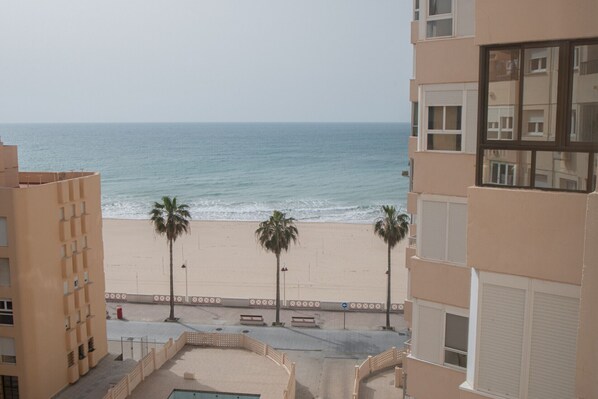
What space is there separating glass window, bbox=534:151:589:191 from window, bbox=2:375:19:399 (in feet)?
79.4

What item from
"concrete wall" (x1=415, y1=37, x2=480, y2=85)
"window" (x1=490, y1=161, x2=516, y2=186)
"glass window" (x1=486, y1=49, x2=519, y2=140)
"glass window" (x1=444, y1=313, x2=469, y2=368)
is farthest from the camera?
"concrete wall" (x1=415, y1=37, x2=480, y2=85)

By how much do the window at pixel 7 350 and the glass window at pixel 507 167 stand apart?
2289cm

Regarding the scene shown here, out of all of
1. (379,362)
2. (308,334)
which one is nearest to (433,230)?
(379,362)

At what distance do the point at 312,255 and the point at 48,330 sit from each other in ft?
110

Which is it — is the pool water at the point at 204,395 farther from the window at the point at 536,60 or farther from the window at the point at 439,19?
the window at the point at 536,60

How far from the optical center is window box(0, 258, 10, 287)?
2406cm

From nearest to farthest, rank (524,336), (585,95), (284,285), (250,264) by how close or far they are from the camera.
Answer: (585,95) < (524,336) < (284,285) < (250,264)

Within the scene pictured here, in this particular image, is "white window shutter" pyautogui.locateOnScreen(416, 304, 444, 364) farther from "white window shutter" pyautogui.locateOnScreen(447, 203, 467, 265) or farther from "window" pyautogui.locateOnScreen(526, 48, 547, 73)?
"window" pyautogui.locateOnScreen(526, 48, 547, 73)

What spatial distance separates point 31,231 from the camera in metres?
24.2

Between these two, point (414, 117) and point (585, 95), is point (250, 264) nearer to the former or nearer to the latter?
point (414, 117)

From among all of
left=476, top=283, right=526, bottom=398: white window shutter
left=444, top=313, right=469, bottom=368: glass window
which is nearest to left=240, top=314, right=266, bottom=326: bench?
left=444, top=313, right=469, bottom=368: glass window

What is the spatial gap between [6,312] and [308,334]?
53.8ft

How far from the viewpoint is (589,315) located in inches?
222

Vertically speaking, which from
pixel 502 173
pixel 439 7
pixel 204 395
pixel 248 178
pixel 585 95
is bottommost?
pixel 204 395
